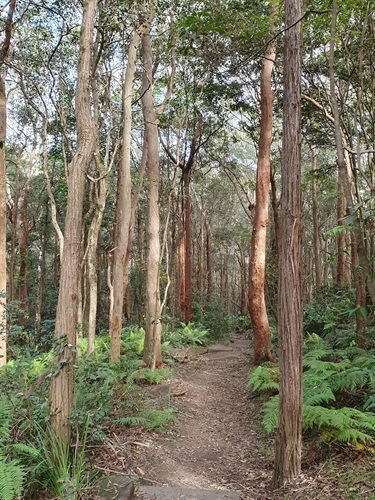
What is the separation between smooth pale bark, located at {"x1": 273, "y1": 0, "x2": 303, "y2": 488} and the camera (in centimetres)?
391

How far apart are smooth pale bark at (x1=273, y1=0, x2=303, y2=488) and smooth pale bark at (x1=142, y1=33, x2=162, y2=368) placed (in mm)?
5402

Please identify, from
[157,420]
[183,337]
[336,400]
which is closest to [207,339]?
[183,337]

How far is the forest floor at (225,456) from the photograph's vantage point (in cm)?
370

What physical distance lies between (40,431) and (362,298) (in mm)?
5171

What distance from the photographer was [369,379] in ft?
17.1

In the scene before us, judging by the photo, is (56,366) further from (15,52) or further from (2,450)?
(15,52)

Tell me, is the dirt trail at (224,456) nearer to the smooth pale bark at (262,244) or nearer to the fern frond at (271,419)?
the fern frond at (271,419)

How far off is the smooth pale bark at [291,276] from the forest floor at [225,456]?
0.94 feet

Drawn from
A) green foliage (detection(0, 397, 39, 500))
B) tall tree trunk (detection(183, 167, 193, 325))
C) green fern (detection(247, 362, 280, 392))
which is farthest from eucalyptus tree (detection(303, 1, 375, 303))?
tall tree trunk (detection(183, 167, 193, 325))

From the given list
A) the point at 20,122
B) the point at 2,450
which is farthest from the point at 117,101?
the point at 2,450

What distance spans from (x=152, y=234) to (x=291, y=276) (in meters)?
5.93

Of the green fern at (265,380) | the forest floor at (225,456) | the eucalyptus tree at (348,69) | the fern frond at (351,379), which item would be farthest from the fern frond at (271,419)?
the eucalyptus tree at (348,69)

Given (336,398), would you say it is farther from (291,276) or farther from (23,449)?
(23,449)

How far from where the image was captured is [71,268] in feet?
14.2
